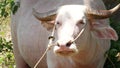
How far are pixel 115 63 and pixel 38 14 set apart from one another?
1583 millimetres

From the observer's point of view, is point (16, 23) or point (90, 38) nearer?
point (90, 38)

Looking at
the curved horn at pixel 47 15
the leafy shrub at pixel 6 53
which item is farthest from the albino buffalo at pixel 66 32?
the leafy shrub at pixel 6 53

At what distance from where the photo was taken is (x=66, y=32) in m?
5.99

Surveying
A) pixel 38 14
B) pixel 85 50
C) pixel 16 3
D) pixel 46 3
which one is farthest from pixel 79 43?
pixel 16 3

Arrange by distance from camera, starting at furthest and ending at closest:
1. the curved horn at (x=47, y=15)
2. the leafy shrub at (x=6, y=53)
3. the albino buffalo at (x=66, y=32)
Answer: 1. the leafy shrub at (x=6, y=53)
2. the curved horn at (x=47, y=15)
3. the albino buffalo at (x=66, y=32)

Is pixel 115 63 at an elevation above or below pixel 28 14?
below

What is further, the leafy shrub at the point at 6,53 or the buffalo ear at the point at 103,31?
the leafy shrub at the point at 6,53

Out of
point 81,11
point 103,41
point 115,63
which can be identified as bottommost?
point 115,63

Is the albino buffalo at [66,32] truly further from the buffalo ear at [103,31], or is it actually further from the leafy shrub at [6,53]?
the leafy shrub at [6,53]

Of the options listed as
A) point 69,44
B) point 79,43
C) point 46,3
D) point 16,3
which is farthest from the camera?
point 16,3

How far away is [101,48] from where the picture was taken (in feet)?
22.7

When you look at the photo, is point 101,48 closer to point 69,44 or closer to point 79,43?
point 79,43

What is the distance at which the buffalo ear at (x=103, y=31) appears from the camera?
259 inches

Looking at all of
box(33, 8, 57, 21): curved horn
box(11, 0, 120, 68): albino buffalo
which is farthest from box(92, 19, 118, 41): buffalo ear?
box(33, 8, 57, 21): curved horn
